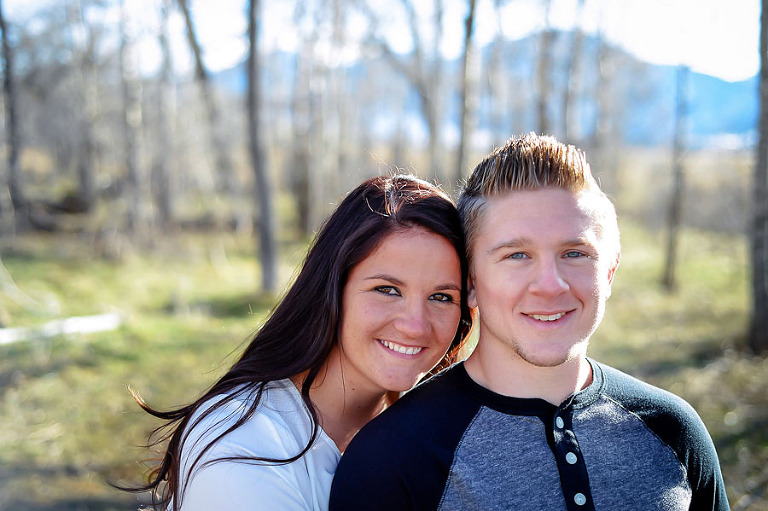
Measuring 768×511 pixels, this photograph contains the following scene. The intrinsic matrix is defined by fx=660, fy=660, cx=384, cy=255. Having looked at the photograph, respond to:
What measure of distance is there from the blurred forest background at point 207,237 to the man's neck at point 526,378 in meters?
0.94

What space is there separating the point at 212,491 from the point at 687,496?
1323mm

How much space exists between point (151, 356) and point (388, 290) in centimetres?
652

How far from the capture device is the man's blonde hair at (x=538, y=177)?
1904mm

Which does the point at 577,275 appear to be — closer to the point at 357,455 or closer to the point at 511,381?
the point at 511,381

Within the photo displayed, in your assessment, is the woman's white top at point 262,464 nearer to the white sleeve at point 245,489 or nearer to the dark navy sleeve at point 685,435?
the white sleeve at point 245,489

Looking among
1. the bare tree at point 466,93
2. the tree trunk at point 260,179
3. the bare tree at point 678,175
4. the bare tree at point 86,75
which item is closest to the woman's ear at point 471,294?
the bare tree at point 466,93

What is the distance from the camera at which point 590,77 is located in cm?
3825

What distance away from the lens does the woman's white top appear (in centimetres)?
181

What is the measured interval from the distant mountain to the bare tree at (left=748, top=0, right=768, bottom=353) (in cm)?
360

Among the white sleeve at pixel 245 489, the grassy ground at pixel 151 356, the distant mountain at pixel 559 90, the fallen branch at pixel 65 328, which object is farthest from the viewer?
the distant mountain at pixel 559 90

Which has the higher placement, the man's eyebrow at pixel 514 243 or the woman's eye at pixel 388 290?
the man's eyebrow at pixel 514 243

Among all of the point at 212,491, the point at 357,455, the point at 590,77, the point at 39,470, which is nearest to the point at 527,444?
the point at 357,455

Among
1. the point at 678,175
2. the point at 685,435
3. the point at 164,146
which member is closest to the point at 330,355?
the point at 685,435

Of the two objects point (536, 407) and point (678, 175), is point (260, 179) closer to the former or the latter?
point (678, 175)
